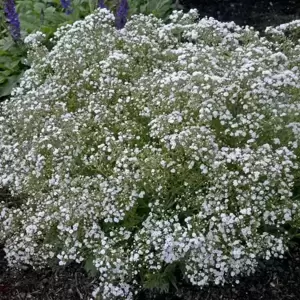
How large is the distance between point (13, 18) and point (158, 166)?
366cm

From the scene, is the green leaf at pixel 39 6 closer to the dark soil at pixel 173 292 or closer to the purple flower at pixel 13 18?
the purple flower at pixel 13 18

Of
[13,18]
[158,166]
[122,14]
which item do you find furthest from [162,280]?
[13,18]

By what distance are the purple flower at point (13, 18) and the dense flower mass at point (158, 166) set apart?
2.08 m

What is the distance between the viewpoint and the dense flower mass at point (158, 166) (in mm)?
4359

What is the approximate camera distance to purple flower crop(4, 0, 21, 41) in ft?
23.1

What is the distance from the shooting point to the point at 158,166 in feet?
14.5

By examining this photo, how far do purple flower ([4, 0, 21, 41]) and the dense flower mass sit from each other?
208 centimetres

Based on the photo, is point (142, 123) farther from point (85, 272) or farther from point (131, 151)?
point (85, 272)

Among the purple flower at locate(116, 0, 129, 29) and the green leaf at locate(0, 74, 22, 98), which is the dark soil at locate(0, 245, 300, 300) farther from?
the purple flower at locate(116, 0, 129, 29)

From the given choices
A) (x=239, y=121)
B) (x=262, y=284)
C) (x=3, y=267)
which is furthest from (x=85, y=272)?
(x=239, y=121)

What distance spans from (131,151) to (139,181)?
0.26 m

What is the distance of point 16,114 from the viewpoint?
17.5ft

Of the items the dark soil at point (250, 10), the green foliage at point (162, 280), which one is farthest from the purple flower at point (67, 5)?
the green foliage at point (162, 280)

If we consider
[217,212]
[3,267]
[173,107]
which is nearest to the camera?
[217,212]
